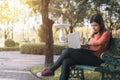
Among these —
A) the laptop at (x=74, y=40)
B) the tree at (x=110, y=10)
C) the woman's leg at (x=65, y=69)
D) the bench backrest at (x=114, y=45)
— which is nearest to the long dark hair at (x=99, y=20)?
the bench backrest at (x=114, y=45)

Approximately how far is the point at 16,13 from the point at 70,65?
114 feet

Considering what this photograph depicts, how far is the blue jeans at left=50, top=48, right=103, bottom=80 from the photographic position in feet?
19.6

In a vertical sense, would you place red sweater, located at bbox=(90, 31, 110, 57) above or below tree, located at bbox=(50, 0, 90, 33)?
below

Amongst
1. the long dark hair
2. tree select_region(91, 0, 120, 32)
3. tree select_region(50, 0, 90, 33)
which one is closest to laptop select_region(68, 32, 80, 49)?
the long dark hair

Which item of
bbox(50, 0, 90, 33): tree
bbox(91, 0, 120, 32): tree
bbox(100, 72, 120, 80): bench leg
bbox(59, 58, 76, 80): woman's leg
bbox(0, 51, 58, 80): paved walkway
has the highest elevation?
bbox(50, 0, 90, 33): tree

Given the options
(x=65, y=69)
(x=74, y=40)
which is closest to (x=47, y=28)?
(x=74, y=40)

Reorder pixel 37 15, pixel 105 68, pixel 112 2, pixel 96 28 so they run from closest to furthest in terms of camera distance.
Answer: pixel 105 68 → pixel 96 28 → pixel 112 2 → pixel 37 15

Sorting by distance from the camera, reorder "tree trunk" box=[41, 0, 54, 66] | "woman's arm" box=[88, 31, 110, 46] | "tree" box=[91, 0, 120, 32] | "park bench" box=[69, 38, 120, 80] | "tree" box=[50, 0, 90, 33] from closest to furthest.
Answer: "park bench" box=[69, 38, 120, 80]
"woman's arm" box=[88, 31, 110, 46]
"tree trunk" box=[41, 0, 54, 66]
"tree" box=[91, 0, 120, 32]
"tree" box=[50, 0, 90, 33]

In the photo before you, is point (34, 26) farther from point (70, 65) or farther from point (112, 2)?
point (70, 65)

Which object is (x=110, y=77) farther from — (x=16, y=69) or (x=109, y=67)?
(x=16, y=69)

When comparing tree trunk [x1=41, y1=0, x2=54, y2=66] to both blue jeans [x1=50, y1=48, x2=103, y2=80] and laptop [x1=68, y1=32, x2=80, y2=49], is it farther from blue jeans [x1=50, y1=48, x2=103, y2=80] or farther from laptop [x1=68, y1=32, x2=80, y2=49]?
blue jeans [x1=50, y1=48, x2=103, y2=80]

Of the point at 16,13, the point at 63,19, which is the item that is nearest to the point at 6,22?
the point at 16,13

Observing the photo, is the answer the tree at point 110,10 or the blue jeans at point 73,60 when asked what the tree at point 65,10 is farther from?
the blue jeans at point 73,60

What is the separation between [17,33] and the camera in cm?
4975
